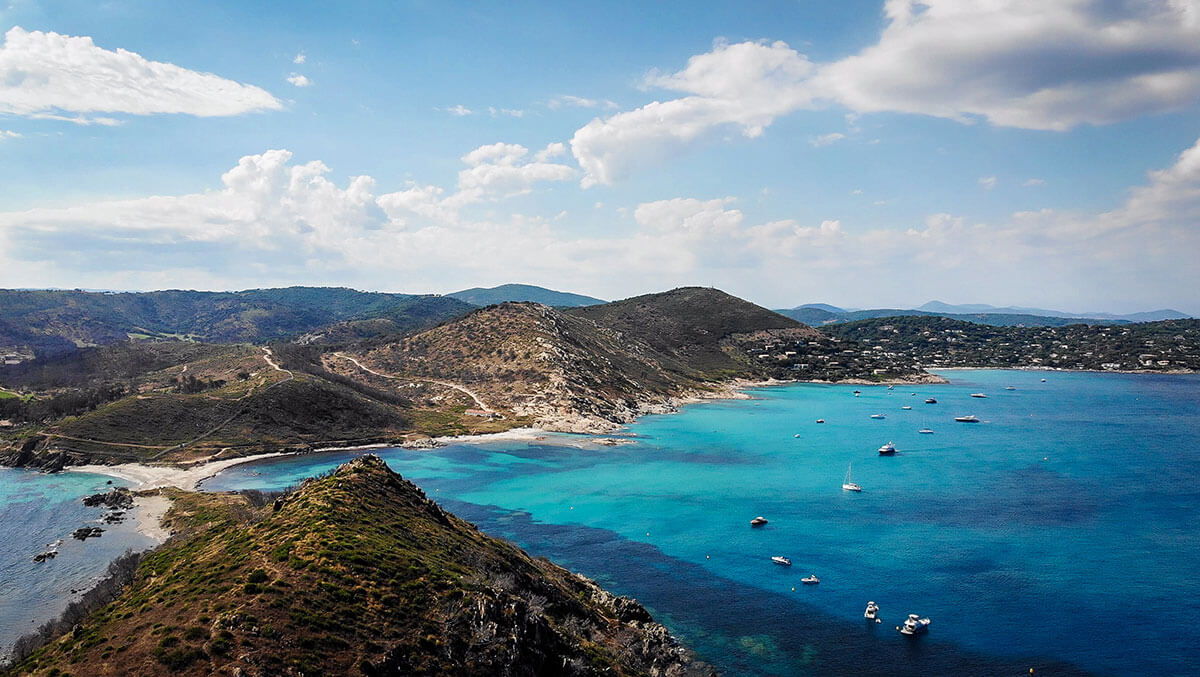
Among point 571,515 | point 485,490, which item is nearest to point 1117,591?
point 571,515

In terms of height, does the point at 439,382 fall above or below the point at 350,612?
below

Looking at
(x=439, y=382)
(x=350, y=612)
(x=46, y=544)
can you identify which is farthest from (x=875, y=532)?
(x=439, y=382)

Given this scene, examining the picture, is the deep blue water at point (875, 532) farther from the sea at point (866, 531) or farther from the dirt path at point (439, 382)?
the dirt path at point (439, 382)

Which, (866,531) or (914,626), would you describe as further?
(866,531)

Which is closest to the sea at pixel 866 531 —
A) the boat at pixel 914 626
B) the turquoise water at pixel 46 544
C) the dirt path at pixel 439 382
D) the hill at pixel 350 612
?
the boat at pixel 914 626

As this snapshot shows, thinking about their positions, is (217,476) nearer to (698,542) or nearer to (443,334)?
(698,542)

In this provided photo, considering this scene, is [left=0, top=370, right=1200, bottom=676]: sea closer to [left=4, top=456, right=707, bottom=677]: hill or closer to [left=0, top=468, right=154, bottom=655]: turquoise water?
[left=0, top=468, right=154, bottom=655]: turquoise water

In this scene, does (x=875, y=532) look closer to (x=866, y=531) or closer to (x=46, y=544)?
(x=866, y=531)
